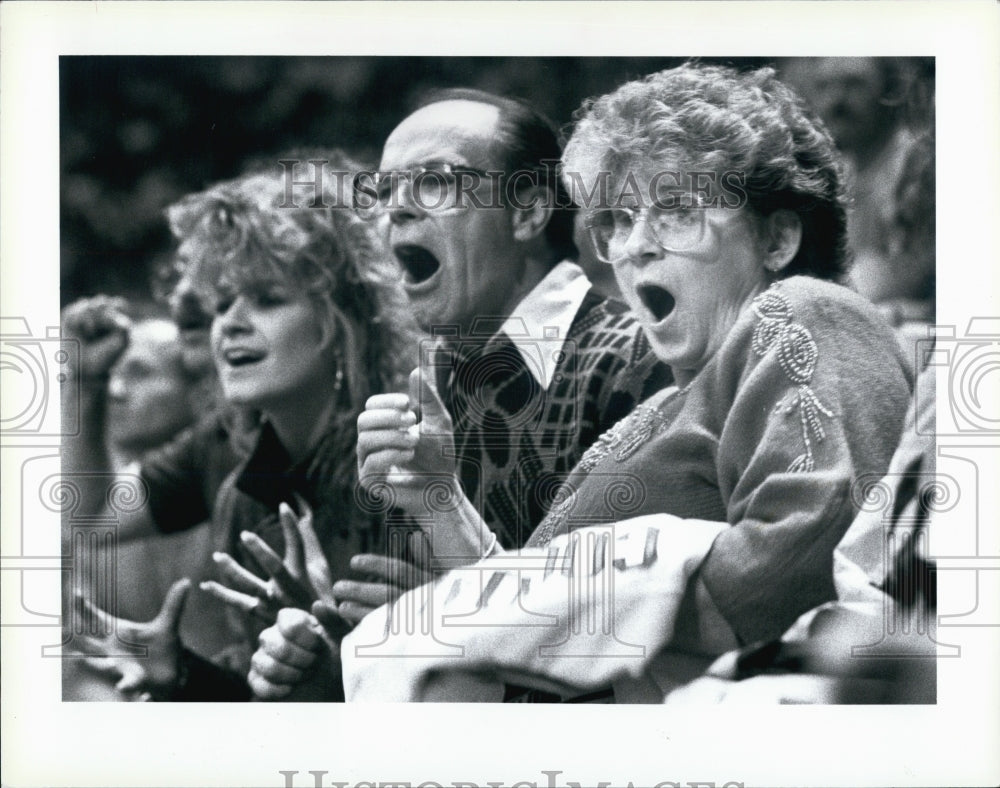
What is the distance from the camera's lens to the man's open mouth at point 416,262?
4281 millimetres

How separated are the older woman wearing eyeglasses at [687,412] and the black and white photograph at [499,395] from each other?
1 centimetres

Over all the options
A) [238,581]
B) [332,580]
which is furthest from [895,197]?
[238,581]

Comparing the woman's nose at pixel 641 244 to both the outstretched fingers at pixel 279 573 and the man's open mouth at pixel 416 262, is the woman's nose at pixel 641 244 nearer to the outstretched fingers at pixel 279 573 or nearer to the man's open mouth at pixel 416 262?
the man's open mouth at pixel 416 262

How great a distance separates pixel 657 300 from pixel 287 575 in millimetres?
1612

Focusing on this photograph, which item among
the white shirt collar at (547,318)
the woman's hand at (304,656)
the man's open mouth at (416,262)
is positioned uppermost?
the man's open mouth at (416,262)

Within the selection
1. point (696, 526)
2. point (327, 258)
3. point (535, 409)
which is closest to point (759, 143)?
point (535, 409)

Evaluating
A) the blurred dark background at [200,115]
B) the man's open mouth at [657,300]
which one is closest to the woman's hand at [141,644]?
the blurred dark background at [200,115]

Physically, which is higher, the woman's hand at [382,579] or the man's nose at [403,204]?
the man's nose at [403,204]

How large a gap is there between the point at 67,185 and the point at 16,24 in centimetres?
59

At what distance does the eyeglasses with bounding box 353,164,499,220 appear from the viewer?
4262 mm

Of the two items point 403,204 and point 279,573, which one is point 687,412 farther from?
point 279,573

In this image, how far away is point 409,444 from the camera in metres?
4.23

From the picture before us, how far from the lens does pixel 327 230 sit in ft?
14.1

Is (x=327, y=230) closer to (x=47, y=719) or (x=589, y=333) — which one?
(x=589, y=333)
